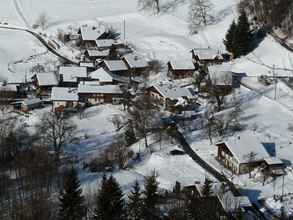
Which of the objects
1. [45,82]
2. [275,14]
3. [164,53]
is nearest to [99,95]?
[45,82]

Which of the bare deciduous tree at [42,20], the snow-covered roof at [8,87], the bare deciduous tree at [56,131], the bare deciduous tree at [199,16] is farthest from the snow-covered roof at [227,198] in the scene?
the bare deciduous tree at [42,20]

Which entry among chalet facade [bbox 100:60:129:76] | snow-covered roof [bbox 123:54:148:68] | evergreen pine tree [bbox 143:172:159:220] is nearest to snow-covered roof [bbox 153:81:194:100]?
snow-covered roof [bbox 123:54:148:68]

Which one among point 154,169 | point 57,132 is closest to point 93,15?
point 57,132

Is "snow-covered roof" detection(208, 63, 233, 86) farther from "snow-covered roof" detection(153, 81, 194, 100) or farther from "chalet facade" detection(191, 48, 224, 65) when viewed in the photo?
"chalet facade" detection(191, 48, 224, 65)

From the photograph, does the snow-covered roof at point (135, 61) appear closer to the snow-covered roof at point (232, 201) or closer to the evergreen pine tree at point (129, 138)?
the evergreen pine tree at point (129, 138)

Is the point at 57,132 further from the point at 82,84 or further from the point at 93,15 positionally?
the point at 93,15

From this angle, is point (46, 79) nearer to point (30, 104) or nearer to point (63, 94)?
point (63, 94)
